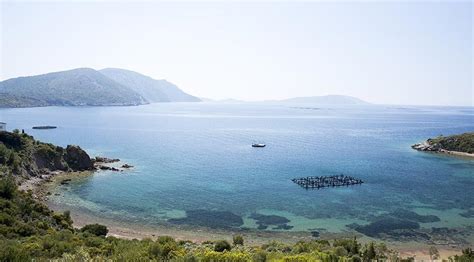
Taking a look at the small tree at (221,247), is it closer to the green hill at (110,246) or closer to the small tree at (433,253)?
the green hill at (110,246)

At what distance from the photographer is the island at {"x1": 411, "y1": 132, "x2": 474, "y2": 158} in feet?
361

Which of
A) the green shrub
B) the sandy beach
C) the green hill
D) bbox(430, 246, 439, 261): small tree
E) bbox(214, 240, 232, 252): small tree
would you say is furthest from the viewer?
the green shrub

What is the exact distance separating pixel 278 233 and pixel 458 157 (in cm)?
8144

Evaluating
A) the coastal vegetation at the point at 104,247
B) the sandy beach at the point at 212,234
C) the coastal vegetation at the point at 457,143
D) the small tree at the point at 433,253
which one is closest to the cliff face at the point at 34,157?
the sandy beach at the point at 212,234

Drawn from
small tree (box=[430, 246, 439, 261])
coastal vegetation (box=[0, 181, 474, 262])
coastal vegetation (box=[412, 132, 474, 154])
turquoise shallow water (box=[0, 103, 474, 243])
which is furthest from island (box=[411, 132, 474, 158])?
coastal vegetation (box=[0, 181, 474, 262])

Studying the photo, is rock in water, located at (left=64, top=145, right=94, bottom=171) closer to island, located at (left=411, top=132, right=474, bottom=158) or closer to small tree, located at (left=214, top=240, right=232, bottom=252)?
small tree, located at (left=214, top=240, right=232, bottom=252)

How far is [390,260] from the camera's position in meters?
34.5

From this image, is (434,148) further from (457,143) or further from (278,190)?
(278,190)

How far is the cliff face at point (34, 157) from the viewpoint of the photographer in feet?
217

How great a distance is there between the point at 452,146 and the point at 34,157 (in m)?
111

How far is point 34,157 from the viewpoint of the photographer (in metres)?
73.1

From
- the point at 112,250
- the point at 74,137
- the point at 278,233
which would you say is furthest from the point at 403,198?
the point at 74,137

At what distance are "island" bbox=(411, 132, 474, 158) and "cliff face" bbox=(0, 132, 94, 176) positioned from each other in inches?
3787

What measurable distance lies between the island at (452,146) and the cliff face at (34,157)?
316ft
